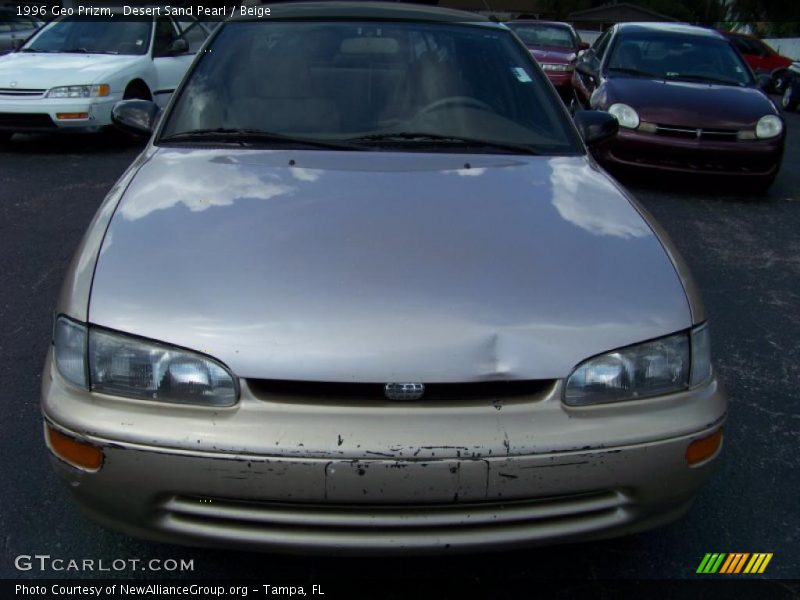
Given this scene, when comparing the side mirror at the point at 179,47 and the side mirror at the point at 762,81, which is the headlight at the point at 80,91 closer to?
the side mirror at the point at 179,47

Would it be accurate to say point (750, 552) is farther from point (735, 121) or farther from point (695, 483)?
point (735, 121)

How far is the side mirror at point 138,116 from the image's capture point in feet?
11.6

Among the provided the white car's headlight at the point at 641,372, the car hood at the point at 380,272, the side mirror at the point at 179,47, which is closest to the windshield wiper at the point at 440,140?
the car hood at the point at 380,272

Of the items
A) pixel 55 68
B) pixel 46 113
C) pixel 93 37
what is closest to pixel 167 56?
pixel 93 37

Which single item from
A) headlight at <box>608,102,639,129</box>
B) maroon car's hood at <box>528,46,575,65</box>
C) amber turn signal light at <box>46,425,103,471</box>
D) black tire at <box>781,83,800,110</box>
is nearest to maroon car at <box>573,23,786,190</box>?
headlight at <box>608,102,639,129</box>

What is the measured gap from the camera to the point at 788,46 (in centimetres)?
2864

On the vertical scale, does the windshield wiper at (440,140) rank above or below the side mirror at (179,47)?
above

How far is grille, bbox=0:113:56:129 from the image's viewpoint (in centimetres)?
772

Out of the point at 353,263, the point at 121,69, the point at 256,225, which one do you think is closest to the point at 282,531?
the point at 353,263

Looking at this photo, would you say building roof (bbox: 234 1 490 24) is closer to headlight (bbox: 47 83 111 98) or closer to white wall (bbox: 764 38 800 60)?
headlight (bbox: 47 83 111 98)

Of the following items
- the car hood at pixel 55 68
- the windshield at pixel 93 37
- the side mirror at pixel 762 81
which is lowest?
the car hood at pixel 55 68

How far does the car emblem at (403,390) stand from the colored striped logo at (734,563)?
110 centimetres

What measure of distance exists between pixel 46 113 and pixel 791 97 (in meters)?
13.5

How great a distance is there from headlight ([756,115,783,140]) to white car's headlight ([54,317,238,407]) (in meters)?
6.11
